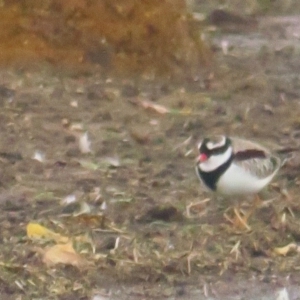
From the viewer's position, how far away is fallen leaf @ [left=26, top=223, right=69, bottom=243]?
5551 millimetres

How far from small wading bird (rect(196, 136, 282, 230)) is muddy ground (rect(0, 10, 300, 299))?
0.67 feet

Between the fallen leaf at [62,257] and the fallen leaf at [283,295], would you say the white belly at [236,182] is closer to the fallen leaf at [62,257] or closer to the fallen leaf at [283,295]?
the fallen leaf at [283,295]

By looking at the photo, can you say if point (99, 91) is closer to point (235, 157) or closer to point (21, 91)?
point (21, 91)

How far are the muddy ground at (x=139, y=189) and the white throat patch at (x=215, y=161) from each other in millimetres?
315

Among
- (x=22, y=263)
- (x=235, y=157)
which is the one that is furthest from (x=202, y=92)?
(x=22, y=263)

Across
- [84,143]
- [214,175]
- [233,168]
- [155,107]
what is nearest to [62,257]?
[214,175]

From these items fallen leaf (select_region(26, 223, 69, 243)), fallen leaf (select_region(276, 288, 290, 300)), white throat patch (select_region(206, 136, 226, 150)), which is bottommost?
fallen leaf (select_region(26, 223, 69, 243))

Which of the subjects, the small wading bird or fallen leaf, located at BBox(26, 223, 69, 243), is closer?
fallen leaf, located at BBox(26, 223, 69, 243)

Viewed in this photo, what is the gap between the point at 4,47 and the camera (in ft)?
31.1

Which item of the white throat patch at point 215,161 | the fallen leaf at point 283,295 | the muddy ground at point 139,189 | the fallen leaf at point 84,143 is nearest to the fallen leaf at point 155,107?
the muddy ground at point 139,189

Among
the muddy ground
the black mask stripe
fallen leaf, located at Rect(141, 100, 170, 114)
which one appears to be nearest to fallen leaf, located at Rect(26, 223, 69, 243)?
the muddy ground

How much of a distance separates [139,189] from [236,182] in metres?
0.80

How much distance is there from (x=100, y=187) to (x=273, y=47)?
5620 mm

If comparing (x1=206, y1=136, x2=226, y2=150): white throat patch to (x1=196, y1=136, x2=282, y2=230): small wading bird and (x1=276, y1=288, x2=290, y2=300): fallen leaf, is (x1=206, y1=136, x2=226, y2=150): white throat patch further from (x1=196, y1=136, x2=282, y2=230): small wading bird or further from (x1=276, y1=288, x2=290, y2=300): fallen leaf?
(x1=276, y1=288, x2=290, y2=300): fallen leaf
